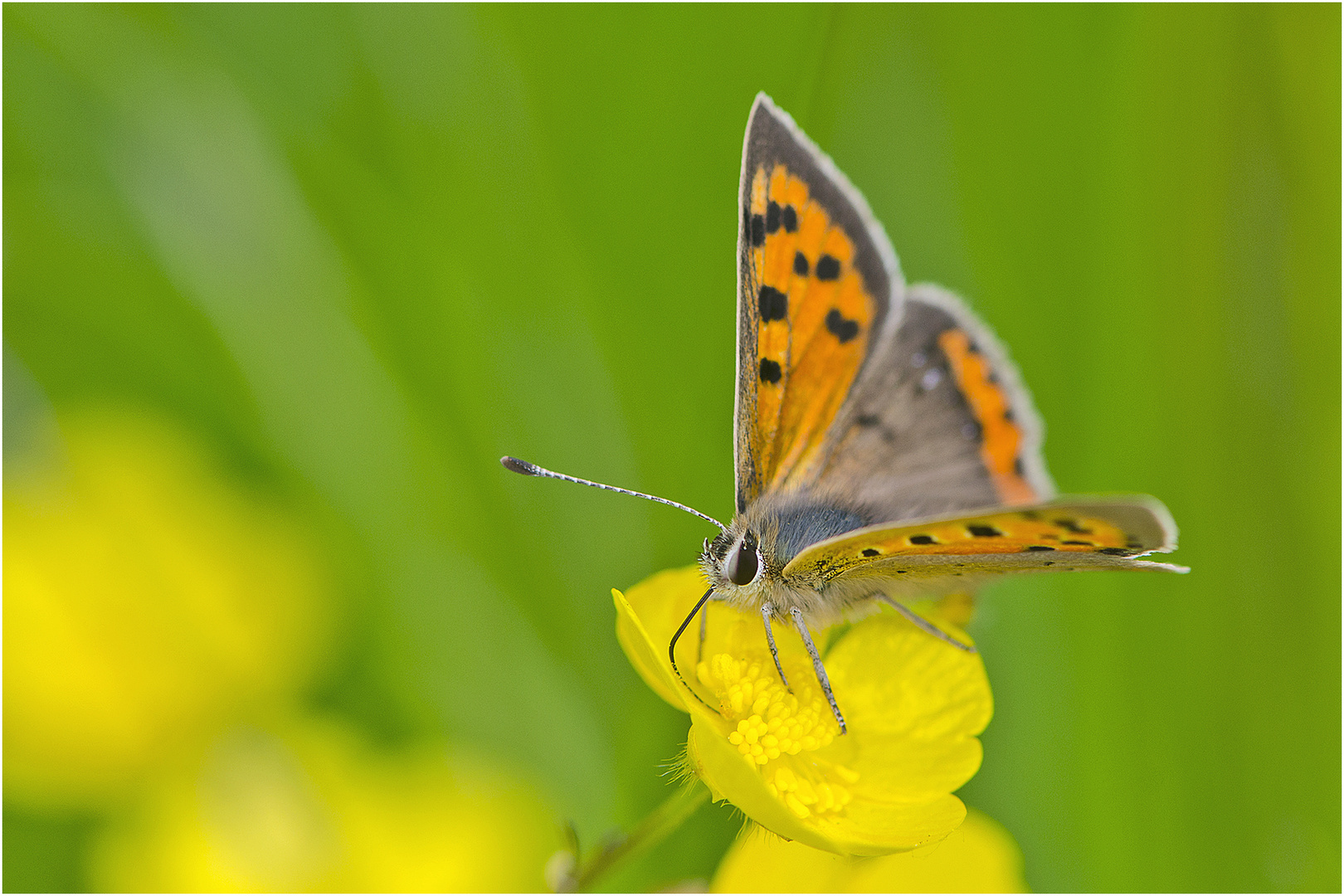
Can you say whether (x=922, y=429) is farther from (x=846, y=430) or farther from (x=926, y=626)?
(x=926, y=626)

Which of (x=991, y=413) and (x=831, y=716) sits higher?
(x=991, y=413)

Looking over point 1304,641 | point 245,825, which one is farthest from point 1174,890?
point 245,825

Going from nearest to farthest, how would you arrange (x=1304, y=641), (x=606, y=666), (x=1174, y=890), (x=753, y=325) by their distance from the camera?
(x=753, y=325)
(x=1174, y=890)
(x=1304, y=641)
(x=606, y=666)

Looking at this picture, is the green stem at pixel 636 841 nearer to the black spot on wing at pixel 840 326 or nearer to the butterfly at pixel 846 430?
the butterfly at pixel 846 430

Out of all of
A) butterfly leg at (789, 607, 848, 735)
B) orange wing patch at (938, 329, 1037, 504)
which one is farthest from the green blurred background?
butterfly leg at (789, 607, 848, 735)

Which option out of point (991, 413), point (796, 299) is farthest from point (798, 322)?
point (991, 413)

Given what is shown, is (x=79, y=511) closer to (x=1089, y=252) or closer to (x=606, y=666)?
(x=606, y=666)

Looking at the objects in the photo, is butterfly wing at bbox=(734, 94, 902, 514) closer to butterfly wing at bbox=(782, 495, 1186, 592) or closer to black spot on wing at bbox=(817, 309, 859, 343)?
black spot on wing at bbox=(817, 309, 859, 343)
